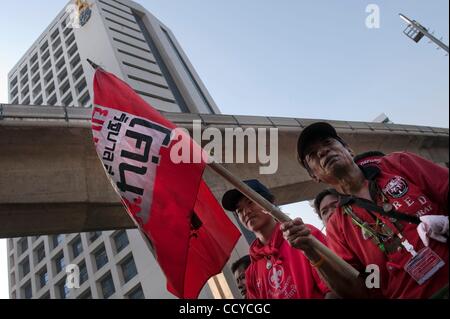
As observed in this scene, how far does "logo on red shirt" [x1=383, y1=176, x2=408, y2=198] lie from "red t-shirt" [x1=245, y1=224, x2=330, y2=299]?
0.72 meters

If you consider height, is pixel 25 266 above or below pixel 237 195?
above

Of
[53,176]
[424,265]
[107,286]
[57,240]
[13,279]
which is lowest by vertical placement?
[424,265]

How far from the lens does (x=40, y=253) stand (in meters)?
28.1

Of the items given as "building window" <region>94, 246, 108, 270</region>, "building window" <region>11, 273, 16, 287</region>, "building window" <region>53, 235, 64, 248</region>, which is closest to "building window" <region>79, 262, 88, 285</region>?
"building window" <region>94, 246, 108, 270</region>

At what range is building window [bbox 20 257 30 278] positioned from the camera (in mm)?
28469

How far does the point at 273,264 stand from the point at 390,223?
3.60ft

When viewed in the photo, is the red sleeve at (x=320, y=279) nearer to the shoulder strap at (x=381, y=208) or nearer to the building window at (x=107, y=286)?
the shoulder strap at (x=381, y=208)

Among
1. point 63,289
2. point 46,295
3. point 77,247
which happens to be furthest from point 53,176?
point 46,295

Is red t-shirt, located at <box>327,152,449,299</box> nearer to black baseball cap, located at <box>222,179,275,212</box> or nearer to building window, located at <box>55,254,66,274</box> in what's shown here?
black baseball cap, located at <box>222,179,275,212</box>

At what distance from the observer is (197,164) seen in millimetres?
3617

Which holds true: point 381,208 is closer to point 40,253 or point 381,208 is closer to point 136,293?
point 136,293

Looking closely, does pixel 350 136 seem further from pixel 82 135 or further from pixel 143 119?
pixel 143 119
